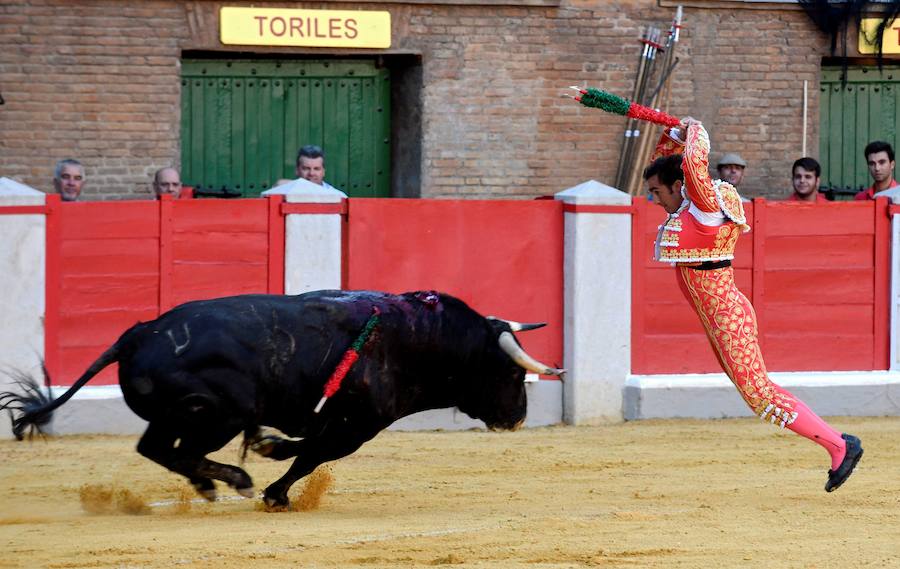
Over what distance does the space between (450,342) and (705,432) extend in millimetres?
3078

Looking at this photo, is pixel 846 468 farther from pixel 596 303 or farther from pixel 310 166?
pixel 310 166

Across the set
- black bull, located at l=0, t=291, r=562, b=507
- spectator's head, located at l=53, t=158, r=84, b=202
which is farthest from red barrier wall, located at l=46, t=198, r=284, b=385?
black bull, located at l=0, t=291, r=562, b=507

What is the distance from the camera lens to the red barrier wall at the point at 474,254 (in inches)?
371

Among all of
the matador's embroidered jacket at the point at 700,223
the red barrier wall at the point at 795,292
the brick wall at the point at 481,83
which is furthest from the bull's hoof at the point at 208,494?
the brick wall at the point at 481,83

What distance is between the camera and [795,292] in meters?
10.0

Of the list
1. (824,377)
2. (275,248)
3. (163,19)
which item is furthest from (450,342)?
(163,19)

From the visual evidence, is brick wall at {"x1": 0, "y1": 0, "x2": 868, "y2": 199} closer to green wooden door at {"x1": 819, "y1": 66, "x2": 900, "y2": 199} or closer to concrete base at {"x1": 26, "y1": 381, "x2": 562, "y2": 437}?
green wooden door at {"x1": 819, "y1": 66, "x2": 900, "y2": 199}

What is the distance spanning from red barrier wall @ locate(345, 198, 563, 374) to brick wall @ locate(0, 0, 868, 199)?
8.42 ft

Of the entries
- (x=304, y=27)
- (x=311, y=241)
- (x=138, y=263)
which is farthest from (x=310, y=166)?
(x=304, y=27)

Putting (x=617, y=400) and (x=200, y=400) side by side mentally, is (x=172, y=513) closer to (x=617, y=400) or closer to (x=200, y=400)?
(x=200, y=400)

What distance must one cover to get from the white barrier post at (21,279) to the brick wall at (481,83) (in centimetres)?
258

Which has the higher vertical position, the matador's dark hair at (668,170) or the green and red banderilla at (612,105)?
the green and red banderilla at (612,105)

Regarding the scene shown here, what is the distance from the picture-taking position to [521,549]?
5676 mm

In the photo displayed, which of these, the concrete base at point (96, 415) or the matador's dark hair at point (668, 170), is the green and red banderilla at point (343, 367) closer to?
the matador's dark hair at point (668, 170)
